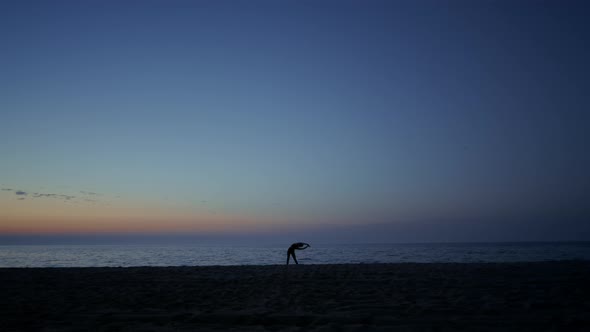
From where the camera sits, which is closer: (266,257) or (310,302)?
(310,302)

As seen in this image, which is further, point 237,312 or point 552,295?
point 552,295

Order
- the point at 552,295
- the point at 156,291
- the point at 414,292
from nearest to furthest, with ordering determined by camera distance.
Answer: the point at 552,295 < the point at 414,292 < the point at 156,291

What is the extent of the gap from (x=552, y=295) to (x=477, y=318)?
325 centimetres

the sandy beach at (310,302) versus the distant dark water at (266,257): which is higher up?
the sandy beach at (310,302)

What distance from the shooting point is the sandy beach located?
5953mm

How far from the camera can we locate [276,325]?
Answer: 594cm

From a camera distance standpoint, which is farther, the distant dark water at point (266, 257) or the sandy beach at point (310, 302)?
the distant dark water at point (266, 257)

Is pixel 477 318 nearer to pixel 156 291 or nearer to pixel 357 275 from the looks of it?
pixel 357 275

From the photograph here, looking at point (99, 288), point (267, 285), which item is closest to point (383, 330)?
point (267, 285)

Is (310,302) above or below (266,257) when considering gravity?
above

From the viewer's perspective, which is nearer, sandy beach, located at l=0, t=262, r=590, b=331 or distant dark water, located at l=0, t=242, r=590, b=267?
sandy beach, located at l=0, t=262, r=590, b=331

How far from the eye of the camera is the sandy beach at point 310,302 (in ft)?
19.5

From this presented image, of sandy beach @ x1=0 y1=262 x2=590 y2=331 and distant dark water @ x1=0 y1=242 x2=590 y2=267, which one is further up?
sandy beach @ x1=0 y1=262 x2=590 y2=331

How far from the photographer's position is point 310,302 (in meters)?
7.84
